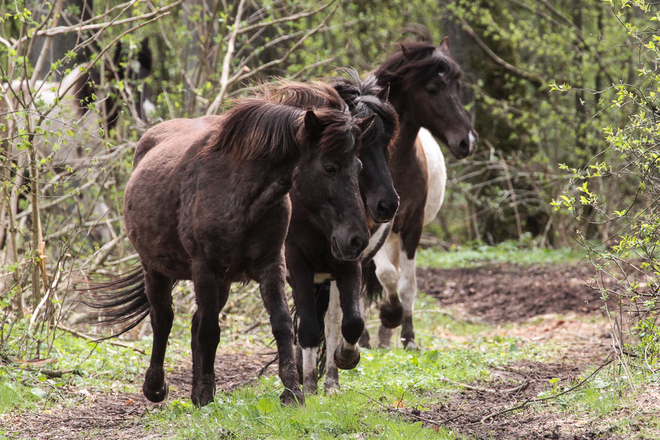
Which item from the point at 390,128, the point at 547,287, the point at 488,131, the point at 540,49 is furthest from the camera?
the point at 488,131

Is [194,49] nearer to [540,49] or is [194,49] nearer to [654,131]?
[540,49]

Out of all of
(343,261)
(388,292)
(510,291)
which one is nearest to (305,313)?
(343,261)

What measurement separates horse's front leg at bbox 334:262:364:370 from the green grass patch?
8415mm

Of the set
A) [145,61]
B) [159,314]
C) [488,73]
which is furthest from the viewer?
[488,73]

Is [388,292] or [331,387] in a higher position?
[331,387]

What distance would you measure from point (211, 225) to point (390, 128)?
1.51 m

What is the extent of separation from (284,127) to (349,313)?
1225 millimetres

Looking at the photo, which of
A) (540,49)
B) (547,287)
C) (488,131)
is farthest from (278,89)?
(488,131)

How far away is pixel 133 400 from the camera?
5.24 metres

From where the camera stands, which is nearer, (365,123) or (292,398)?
(292,398)

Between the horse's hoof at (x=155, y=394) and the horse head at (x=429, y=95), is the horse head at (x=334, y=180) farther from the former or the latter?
the horse head at (x=429, y=95)

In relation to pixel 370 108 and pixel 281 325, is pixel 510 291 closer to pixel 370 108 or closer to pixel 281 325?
pixel 370 108

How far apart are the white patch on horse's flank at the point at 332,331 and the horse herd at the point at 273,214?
1cm

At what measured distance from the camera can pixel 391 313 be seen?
6480mm
